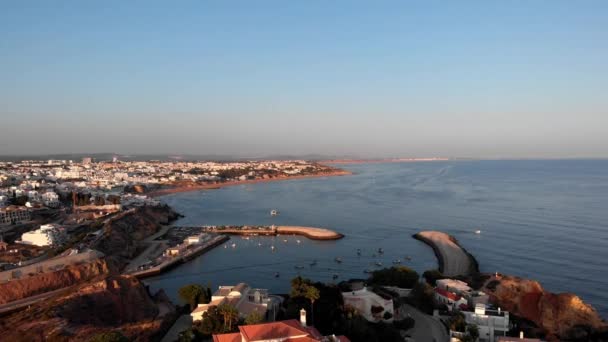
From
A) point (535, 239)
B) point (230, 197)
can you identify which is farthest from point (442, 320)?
point (230, 197)

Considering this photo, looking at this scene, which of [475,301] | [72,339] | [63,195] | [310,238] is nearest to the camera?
[72,339]

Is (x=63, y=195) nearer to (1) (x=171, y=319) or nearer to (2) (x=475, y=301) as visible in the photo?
(1) (x=171, y=319)

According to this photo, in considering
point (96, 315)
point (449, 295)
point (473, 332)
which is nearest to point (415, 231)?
point (449, 295)

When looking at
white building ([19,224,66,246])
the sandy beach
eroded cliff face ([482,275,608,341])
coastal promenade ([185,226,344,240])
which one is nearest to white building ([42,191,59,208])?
white building ([19,224,66,246])

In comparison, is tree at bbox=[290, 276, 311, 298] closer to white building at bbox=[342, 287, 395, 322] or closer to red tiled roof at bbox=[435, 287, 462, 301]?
white building at bbox=[342, 287, 395, 322]

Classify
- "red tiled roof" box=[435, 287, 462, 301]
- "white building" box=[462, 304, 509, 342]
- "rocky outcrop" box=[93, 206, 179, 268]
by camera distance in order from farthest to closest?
"rocky outcrop" box=[93, 206, 179, 268] → "red tiled roof" box=[435, 287, 462, 301] → "white building" box=[462, 304, 509, 342]

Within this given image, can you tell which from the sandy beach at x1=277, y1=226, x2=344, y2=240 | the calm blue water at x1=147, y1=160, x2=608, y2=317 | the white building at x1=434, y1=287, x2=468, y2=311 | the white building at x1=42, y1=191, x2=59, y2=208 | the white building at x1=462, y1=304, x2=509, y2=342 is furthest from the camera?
the white building at x1=42, y1=191, x2=59, y2=208

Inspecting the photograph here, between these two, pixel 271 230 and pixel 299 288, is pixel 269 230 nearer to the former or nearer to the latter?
pixel 271 230
